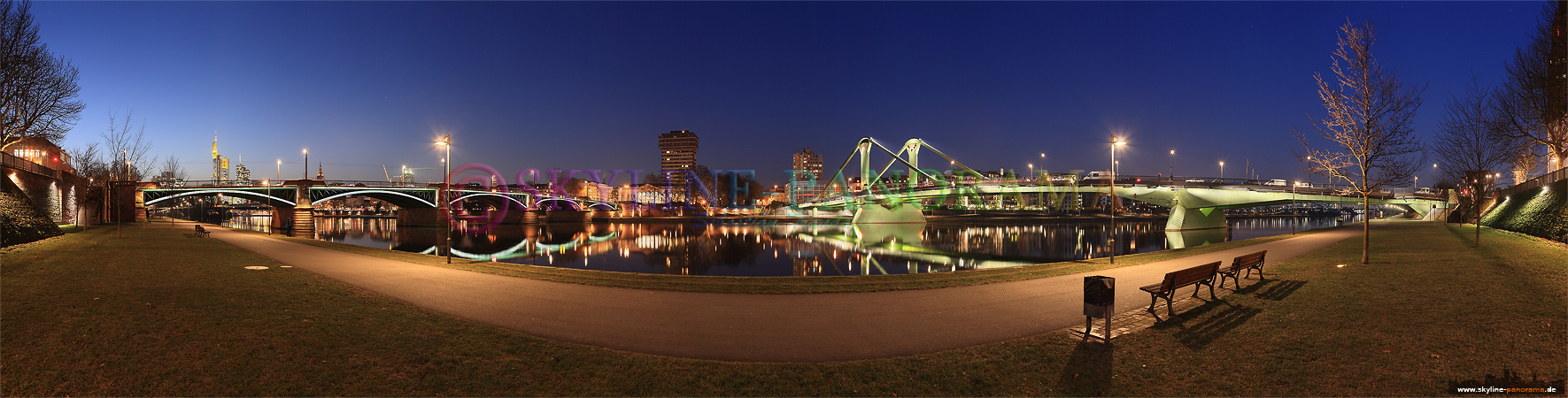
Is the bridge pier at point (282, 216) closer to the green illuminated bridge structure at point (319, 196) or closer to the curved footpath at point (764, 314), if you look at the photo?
the green illuminated bridge structure at point (319, 196)

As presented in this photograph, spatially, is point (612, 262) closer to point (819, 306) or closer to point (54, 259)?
point (54, 259)

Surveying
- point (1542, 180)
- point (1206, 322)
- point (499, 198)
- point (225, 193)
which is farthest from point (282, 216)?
point (1542, 180)

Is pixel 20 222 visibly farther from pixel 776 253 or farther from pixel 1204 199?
pixel 1204 199

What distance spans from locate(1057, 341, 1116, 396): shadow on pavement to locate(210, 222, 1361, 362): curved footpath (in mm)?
1058

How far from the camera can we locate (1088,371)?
6305 mm

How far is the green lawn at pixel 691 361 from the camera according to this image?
5.65m

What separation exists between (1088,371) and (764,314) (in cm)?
498

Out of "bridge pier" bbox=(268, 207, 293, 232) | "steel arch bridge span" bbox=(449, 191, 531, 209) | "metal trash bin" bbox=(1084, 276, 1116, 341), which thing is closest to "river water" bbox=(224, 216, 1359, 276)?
"metal trash bin" bbox=(1084, 276, 1116, 341)

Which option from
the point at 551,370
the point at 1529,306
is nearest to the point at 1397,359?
the point at 1529,306

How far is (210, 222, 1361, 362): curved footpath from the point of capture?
24.8ft

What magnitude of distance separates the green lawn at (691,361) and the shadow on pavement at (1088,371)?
28 mm

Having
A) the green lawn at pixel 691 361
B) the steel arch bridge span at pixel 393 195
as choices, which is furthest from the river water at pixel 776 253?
the green lawn at pixel 691 361

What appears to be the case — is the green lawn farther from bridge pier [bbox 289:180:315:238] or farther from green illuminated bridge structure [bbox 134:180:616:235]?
bridge pier [bbox 289:180:315:238]

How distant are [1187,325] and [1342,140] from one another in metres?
10.4
